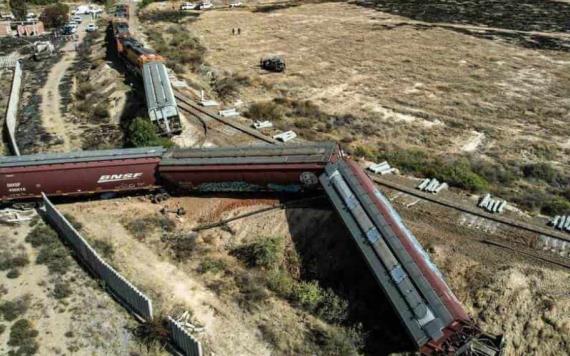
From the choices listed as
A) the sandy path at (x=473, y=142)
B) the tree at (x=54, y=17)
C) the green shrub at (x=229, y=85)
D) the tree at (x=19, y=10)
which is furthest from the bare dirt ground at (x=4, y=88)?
the sandy path at (x=473, y=142)

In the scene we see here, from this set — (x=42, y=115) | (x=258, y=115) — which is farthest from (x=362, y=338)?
(x=42, y=115)

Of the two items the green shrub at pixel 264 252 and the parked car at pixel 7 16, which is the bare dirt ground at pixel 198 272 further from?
the parked car at pixel 7 16

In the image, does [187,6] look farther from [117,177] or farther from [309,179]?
[309,179]

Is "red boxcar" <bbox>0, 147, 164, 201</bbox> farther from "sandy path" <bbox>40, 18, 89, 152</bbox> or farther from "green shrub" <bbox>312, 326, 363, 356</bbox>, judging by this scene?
"green shrub" <bbox>312, 326, 363, 356</bbox>

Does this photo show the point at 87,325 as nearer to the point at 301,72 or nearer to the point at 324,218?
the point at 324,218

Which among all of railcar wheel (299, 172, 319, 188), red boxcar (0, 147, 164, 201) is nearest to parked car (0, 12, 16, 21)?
red boxcar (0, 147, 164, 201)
